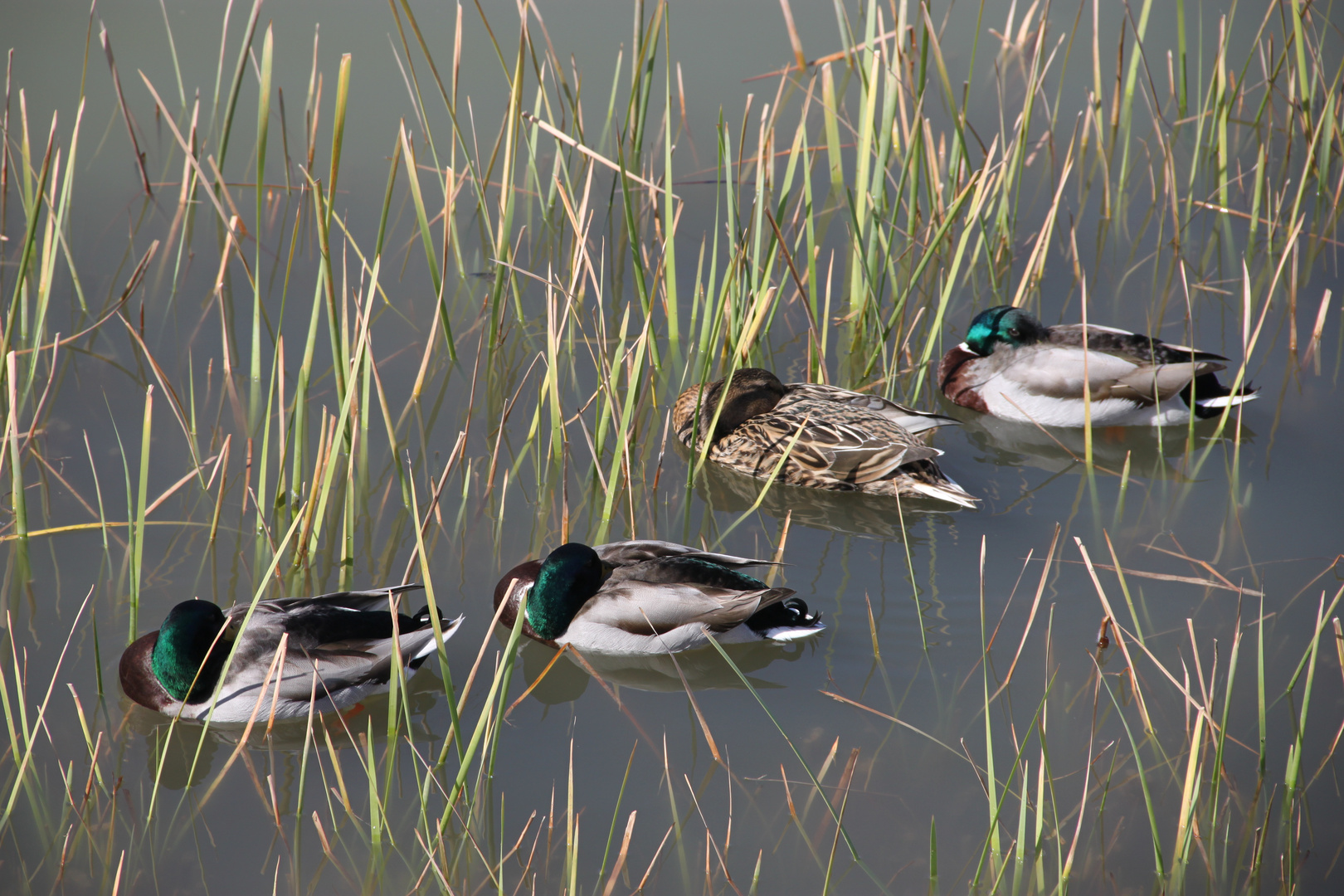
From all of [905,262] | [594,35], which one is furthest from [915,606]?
[594,35]

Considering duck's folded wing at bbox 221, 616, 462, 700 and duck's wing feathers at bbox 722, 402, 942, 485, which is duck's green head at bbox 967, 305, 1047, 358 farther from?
duck's folded wing at bbox 221, 616, 462, 700

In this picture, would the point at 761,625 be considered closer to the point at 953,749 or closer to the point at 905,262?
the point at 953,749

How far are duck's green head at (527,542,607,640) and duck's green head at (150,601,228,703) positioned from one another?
1.02 metres

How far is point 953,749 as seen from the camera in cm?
358

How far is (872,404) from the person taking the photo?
17.4 feet

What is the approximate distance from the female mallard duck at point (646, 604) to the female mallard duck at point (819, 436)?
2.86 feet

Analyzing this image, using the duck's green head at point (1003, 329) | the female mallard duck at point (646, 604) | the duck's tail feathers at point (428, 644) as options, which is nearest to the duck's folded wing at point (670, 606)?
the female mallard duck at point (646, 604)

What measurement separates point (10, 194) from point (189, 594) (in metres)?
3.87

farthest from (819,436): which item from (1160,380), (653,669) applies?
(1160,380)

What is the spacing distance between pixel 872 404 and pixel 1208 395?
6.00 feet

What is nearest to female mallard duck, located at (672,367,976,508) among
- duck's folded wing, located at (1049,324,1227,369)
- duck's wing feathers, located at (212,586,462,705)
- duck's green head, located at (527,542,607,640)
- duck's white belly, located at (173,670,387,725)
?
duck's green head, located at (527,542,607,640)

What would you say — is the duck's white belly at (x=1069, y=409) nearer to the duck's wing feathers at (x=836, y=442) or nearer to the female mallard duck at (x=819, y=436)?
the female mallard duck at (x=819, y=436)

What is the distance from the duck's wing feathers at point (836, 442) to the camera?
196 inches

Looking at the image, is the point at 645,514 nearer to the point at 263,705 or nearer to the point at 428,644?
the point at 428,644
